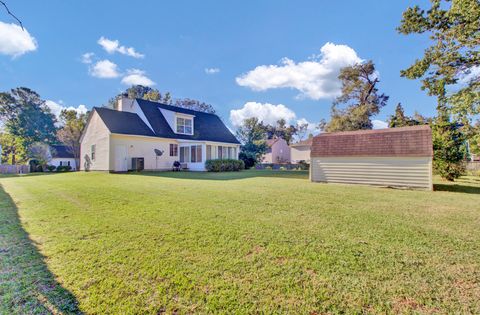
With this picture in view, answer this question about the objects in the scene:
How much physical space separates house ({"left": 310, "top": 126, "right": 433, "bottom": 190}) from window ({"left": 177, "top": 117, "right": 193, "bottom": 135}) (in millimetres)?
13562

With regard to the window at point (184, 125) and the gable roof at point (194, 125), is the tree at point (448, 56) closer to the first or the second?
the gable roof at point (194, 125)

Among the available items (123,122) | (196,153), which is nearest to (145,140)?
(123,122)

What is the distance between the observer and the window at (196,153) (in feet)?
65.0

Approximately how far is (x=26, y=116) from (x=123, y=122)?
33191 millimetres

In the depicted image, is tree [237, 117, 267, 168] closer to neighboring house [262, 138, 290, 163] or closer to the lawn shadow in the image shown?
neighboring house [262, 138, 290, 163]

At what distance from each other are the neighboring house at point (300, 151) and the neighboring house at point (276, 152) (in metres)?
1.50

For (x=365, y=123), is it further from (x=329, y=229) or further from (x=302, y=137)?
(x=302, y=137)

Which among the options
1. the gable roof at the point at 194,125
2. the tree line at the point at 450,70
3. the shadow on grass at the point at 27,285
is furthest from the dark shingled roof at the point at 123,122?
the tree line at the point at 450,70

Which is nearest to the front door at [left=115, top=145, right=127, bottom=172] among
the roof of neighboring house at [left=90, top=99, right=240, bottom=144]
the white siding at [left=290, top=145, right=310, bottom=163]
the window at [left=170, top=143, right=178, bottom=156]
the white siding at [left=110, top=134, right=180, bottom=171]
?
the white siding at [left=110, top=134, right=180, bottom=171]

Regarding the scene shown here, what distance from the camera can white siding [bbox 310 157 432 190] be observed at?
9289mm

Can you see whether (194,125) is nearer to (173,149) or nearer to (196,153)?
(173,149)

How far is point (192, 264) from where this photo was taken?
104 inches

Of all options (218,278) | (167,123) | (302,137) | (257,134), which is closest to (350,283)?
(218,278)

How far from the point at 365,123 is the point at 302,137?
32462 millimetres
